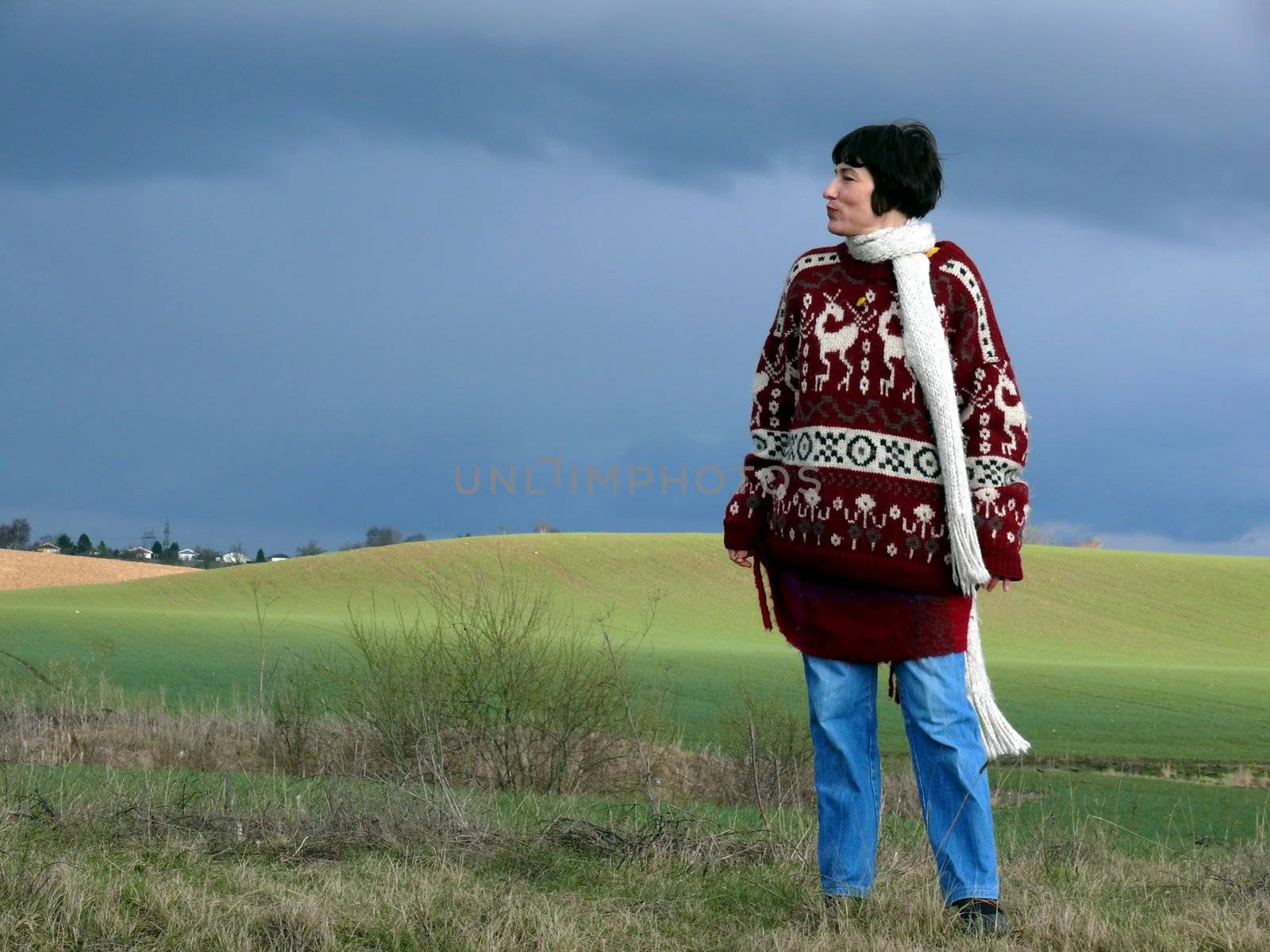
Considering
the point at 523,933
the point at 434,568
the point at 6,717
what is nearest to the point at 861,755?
the point at 523,933

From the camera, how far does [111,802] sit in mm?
5578

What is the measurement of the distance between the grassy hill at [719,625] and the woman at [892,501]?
1132 cm

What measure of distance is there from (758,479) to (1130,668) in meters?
28.7

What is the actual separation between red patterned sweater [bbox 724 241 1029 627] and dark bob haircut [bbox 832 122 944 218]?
183mm

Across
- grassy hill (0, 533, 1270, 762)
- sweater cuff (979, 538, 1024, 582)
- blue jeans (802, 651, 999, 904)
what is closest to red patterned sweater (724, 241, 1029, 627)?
sweater cuff (979, 538, 1024, 582)

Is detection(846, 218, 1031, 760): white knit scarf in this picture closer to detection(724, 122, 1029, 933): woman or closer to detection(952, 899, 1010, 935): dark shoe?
detection(724, 122, 1029, 933): woman

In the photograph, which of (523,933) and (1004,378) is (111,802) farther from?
(1004,378)

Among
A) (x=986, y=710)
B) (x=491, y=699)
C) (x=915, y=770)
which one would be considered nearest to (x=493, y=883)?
(x=915, y=770)

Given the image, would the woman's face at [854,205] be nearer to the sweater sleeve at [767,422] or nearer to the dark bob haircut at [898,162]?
the dark bob haircut at [898,162]

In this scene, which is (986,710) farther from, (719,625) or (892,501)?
(719,625)

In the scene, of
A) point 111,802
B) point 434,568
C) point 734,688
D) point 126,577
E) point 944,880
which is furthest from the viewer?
point 126,577

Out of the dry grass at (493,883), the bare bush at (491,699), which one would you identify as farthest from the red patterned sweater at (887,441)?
the bare bush at (491,699)

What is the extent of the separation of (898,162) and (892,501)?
1.06m

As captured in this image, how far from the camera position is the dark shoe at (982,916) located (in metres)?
4.03
